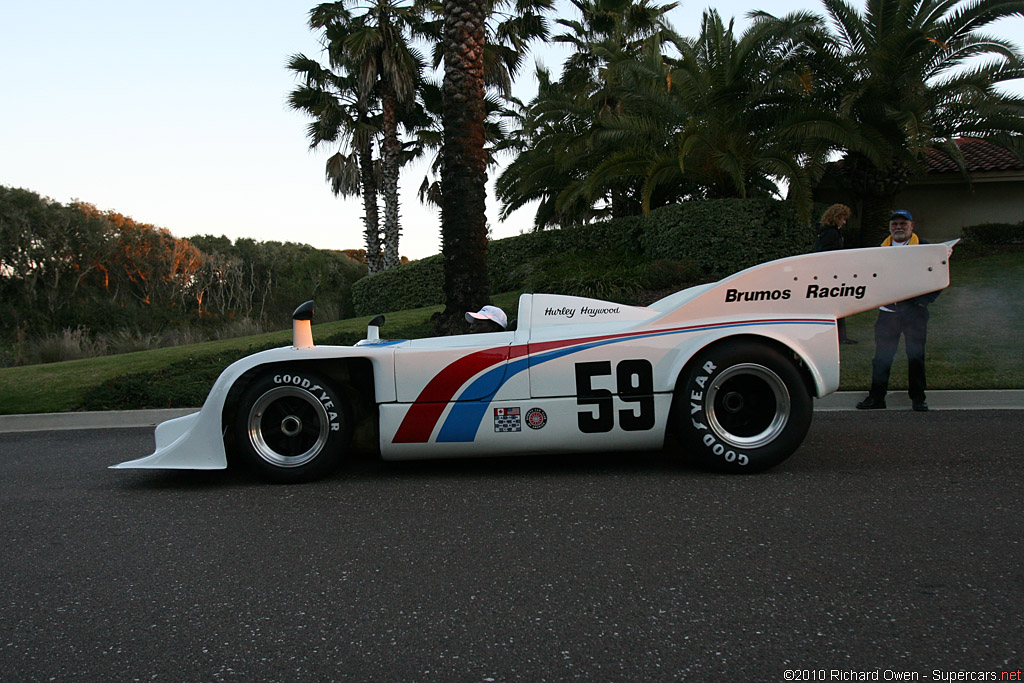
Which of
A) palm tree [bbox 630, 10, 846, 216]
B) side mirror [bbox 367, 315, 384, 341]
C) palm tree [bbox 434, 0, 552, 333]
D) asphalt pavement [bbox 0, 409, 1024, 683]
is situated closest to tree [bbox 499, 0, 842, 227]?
palm tree [bbox 630, 10, 846, 216]

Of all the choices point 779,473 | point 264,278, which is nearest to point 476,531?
point 779,473

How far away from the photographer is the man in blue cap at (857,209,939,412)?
6367 millimetres

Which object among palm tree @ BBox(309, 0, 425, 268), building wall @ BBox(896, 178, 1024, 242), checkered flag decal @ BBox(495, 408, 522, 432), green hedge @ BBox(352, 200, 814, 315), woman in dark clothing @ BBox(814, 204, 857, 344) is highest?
palm tree @ BBox(309, 0, 425, 268)

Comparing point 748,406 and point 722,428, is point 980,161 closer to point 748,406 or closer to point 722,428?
point 748,406

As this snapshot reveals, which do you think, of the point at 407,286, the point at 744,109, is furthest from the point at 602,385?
the point at 407,286

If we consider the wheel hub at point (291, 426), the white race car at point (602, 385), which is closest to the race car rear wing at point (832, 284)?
the white race car at point (602, 385)

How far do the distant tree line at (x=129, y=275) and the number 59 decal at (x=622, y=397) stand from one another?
66.2ft

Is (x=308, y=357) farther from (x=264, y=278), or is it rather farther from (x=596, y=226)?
(x=264, y=278)

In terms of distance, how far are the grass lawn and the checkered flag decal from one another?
440 cm

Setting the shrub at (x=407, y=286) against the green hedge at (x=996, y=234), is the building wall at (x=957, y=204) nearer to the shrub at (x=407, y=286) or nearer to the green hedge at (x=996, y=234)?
the green hedge at (x=996, y=234)

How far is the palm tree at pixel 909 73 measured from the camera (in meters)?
15.0

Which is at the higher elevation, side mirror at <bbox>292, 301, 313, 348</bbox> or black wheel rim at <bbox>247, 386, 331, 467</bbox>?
side mirror at <bbox>292, 301, 313, 348</bbox>

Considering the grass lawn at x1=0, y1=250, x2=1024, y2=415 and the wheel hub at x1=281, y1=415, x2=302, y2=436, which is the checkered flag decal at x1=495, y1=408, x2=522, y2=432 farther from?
the grass lawn at x1=0, y1=250, x2=1024, y2=415

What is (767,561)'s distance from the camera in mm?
3070
